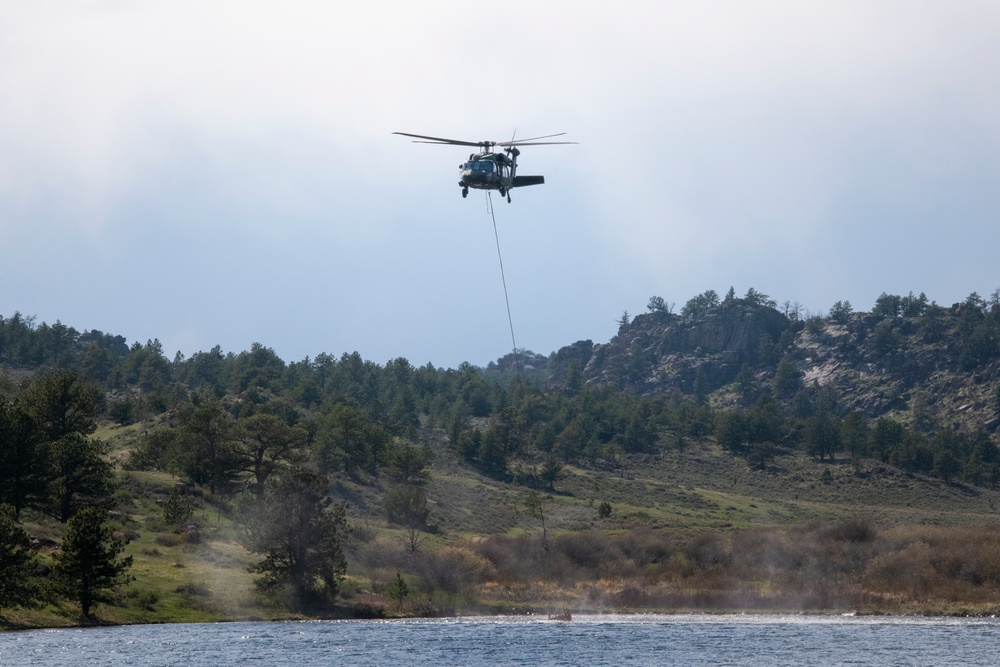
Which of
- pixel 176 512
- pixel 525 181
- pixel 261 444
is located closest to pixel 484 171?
pixel 525 181

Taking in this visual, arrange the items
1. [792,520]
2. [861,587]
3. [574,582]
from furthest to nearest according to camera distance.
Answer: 1. [792,520]
2. [574,582]
3. [861,587]

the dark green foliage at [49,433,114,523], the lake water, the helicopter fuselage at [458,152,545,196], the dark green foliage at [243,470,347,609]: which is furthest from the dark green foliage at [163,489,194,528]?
the helicopter fuselage at [458,152,545,196]

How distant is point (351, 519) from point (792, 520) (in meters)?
59.1

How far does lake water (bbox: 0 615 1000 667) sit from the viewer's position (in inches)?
2596

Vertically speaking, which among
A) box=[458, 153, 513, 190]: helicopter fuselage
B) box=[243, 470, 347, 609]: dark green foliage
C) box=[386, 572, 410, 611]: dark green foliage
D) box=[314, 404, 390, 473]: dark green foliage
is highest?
box=[458, 153, 513, 190]: helicopter fuselage

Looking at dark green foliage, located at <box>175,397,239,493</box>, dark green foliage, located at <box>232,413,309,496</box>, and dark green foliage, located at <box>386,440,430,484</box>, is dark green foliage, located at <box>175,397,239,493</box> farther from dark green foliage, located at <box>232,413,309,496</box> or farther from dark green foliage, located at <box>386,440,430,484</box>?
dark green foliage, located at <box>386,440,430,484</box>

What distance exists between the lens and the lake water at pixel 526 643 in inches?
2596

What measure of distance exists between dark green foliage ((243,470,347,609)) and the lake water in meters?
3.81

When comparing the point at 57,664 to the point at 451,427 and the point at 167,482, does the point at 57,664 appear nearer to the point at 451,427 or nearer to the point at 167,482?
the point at 167,482

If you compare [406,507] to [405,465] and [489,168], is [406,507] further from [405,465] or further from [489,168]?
[489,168]

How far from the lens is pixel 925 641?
73500mm

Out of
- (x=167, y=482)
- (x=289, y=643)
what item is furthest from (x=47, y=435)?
(x=289, y=643)

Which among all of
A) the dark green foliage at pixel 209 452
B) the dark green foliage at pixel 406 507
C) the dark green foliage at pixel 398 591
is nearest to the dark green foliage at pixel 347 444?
the dark green foliage at pixel 209 452

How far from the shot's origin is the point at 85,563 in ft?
255
